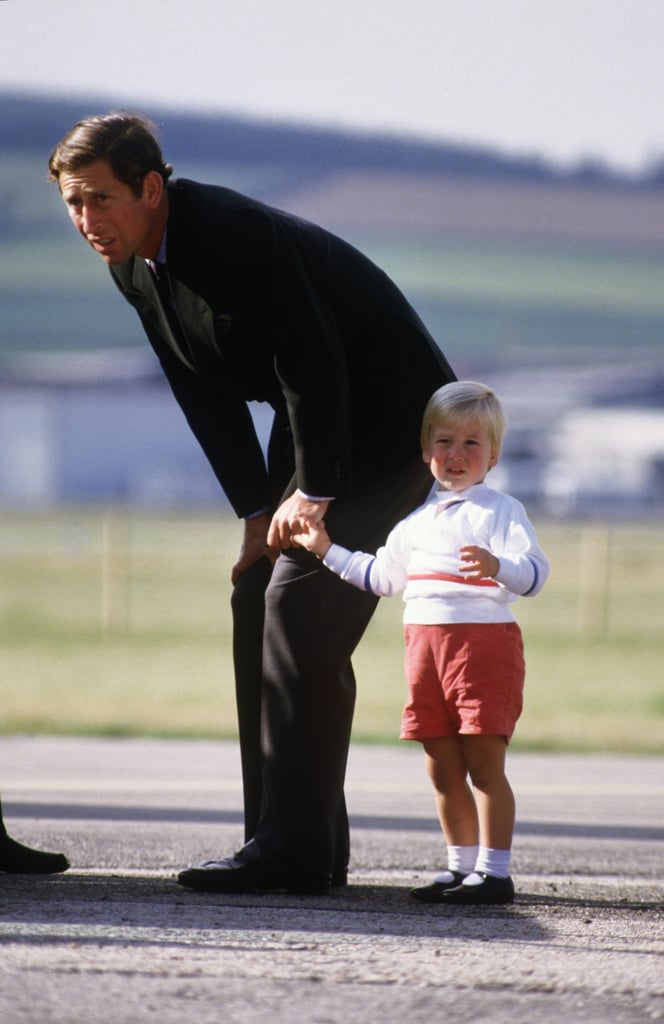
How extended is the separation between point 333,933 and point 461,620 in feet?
2.29

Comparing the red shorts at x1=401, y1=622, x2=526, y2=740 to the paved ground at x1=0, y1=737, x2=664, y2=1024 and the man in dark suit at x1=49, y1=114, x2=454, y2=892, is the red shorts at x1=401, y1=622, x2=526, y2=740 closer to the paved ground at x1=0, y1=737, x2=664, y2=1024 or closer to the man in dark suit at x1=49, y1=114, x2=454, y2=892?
the man in dark suit at x1=49, y1=114, x2=454, y2=892

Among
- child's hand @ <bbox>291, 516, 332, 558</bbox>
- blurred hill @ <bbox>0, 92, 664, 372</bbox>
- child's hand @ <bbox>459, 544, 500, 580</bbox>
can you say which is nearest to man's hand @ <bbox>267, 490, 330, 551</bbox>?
child's hand @ <bbox>291, 516, 332, 558</bbox>

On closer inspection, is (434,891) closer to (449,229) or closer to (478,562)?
(478,562)

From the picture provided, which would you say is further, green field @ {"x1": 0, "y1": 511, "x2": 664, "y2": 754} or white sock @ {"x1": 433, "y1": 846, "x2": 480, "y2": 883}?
green field @ {"x1": 0, "y1": 511, "x2": 664, "y2": 754}

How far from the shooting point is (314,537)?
11.3 ft

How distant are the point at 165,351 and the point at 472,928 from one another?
1.45m

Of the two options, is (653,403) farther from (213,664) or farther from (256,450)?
(256,450)

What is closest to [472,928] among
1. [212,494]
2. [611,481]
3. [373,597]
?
[373,597]

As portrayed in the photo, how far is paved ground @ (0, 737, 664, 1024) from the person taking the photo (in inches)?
96.9

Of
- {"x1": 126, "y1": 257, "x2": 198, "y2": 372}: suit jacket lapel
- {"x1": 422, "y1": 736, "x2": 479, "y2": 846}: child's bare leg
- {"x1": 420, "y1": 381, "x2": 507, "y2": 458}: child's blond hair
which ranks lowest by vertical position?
{"x1": 422, "y1": 736, "x2": 479, "y2": 846}: child's bare leg

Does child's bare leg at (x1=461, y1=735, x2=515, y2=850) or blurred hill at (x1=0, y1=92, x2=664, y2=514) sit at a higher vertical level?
blurred hill at (x1=0, y1=92, x2=664, y2=514)

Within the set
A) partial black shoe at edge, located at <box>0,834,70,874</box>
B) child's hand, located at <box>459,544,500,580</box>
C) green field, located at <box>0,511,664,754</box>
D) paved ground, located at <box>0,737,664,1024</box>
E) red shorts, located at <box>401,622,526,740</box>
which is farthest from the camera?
green field, located at <box>0,511,664,754</box>

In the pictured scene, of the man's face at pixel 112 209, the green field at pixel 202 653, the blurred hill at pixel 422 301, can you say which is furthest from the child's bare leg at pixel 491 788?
the blurred hill at pixel 422 301

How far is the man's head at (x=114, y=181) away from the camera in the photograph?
3.28 meters
